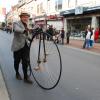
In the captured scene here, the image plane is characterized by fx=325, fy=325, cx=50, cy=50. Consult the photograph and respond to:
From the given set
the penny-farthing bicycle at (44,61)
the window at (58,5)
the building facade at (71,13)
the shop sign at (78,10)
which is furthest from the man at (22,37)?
the window at (58,5)

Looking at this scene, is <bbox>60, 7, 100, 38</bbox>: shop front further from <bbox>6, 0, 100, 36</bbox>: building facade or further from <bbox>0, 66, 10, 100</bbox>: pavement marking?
<bbox>0, 66, 10, 100</bbox>: pavement marking

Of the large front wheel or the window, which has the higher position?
the window

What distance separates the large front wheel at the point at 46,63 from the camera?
23.3 ft

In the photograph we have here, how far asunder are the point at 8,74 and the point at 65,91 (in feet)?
9.67

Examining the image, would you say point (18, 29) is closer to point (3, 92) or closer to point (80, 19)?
point (3, 92)

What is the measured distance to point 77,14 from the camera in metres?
39.0

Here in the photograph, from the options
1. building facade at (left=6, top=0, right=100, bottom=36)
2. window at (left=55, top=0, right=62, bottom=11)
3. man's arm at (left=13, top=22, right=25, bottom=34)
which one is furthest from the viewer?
window at (left=55, top=0, right=62, bottom=11)

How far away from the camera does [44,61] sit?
7.62m

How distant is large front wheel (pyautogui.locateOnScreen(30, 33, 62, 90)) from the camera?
23.3ft

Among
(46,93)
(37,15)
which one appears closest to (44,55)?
(46,93)

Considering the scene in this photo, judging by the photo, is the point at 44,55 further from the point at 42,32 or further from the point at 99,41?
the point at 99,41

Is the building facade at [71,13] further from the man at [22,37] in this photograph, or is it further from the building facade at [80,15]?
the man at [22,37]

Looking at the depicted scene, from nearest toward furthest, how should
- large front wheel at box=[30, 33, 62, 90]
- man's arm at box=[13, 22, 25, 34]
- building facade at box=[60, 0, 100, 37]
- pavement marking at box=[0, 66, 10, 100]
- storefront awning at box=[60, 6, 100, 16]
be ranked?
pavement marking at box=[0, 66, 10, 100] < large front wheel at box=[30, 33, 62, 90] < man's arm at box=[13, 22, 25, 34] < storefront awning at box=[60, 6, 100, 16] < building facade at box=[60, 0, 100, 37]

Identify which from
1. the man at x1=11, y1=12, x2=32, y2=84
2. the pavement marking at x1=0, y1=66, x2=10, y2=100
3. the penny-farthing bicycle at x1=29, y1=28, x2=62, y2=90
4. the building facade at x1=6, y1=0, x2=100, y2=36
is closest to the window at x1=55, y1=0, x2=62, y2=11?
the building facade at x1=6, y1=0, x2=100, y2=36
